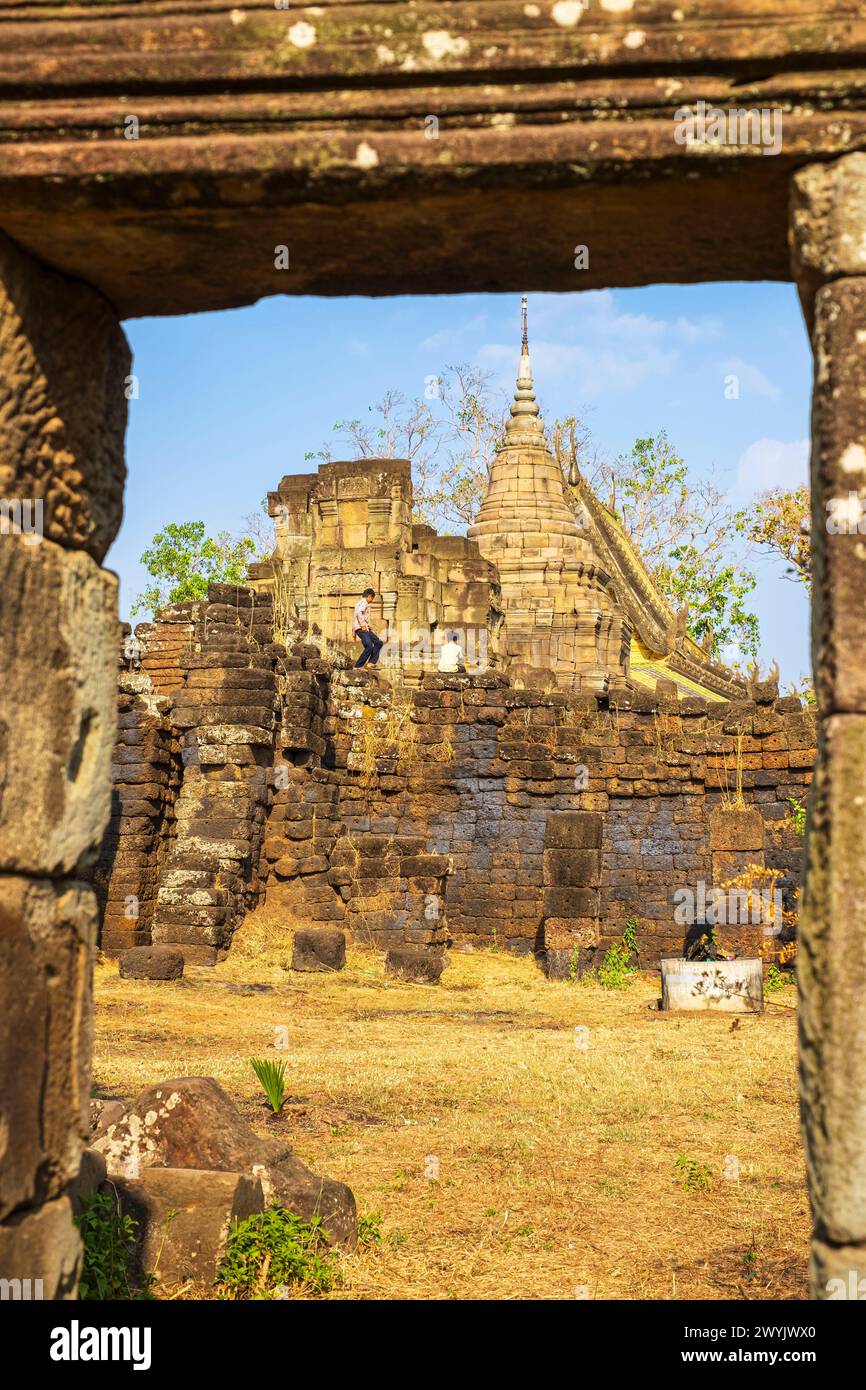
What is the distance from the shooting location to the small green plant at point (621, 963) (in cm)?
1500

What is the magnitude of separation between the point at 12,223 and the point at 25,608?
2.75 feet

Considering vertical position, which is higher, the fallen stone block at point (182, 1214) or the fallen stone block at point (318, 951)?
the fallen stone block at point (318, 951)

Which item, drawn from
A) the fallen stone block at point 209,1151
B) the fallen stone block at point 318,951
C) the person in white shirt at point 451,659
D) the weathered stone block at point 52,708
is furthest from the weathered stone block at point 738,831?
the weathered stone block at point 52,708

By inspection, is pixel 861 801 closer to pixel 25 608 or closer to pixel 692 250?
pixel 692 250

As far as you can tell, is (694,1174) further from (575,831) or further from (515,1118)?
(575,831)

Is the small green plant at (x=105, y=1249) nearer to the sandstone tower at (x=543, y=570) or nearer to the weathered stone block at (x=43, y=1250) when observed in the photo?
the weathered stone block at (x=43, y=1250)

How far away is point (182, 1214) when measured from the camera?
500 cm

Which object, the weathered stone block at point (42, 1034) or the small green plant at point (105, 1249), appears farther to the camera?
the small green plant at point (105, 1249)

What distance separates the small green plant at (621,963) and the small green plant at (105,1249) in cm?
1044

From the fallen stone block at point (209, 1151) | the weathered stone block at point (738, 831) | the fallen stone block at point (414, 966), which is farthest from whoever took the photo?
the weathered stone block at point (738, 831)

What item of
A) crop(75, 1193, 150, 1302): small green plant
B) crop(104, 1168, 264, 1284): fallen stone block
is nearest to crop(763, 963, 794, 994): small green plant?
crop(104, 1168, 264, 1284): fallen stone block

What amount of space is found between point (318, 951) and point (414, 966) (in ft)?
3.44
